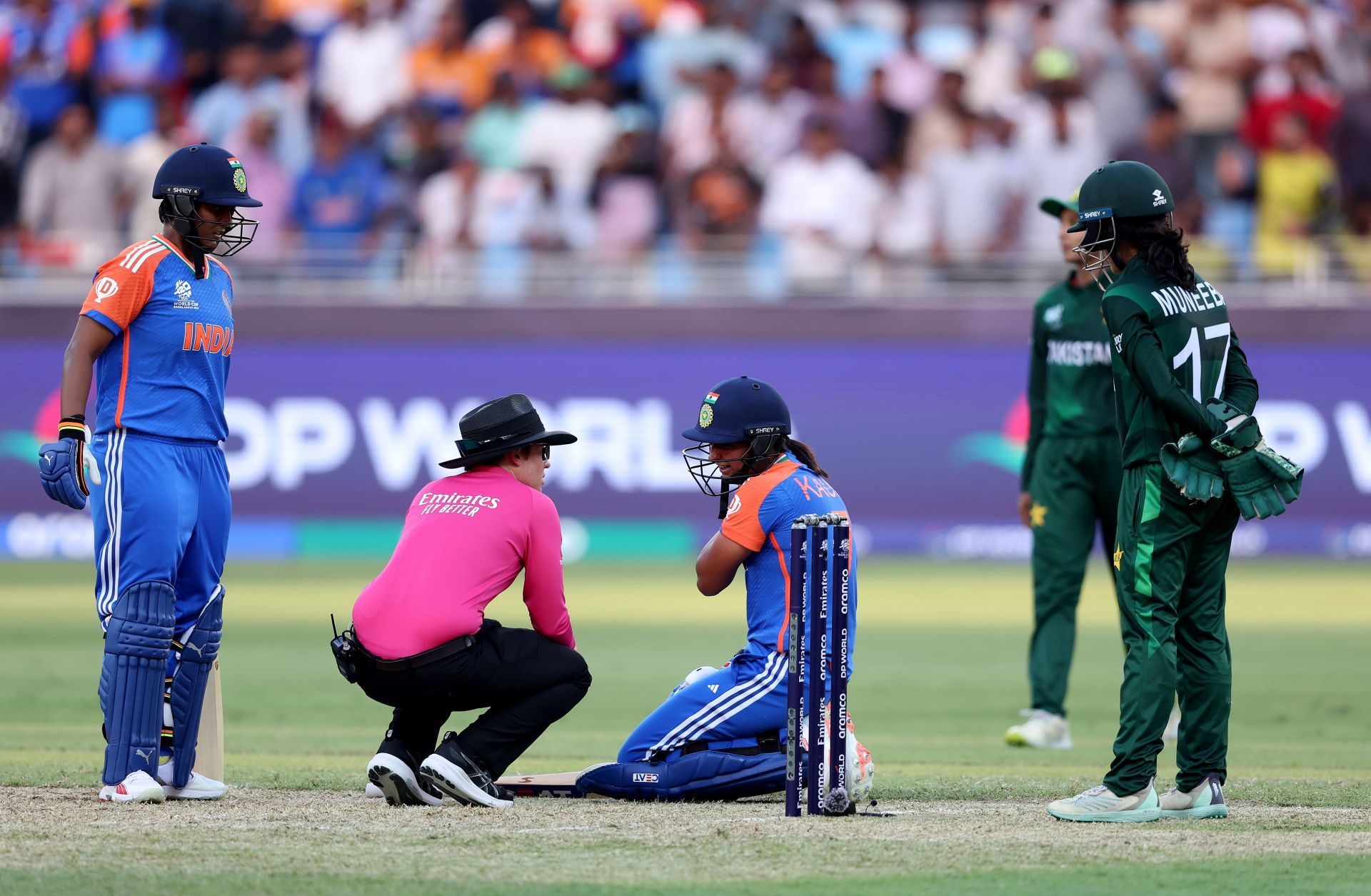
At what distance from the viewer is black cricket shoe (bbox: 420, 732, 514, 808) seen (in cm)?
655

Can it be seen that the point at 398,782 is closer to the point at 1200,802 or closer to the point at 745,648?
the point at 745,648

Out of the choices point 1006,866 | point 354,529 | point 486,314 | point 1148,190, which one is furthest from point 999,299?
point 1006,866

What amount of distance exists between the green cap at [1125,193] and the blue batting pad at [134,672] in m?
3.53

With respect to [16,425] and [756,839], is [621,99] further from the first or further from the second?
[756,839]

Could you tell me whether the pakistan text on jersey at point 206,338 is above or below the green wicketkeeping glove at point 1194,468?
above

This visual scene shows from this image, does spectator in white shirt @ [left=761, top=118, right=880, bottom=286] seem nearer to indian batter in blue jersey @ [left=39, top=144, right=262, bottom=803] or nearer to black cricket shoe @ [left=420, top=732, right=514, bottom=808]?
indian batter in blue jersey @ [left=39, top=144, right=262, bottom=803]

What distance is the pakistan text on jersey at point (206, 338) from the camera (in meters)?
6.75

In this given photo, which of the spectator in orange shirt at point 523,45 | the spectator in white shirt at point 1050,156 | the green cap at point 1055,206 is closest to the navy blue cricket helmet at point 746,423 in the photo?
the green cap at point 1055,206

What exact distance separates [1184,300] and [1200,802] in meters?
1.76

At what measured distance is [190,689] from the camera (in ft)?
22.2

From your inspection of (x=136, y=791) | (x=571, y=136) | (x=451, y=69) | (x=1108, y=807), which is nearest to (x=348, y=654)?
(x=136, y=791)

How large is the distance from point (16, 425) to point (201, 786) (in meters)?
13.4

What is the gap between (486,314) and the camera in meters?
19.5

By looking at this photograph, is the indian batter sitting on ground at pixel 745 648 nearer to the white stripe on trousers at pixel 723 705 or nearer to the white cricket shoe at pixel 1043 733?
the white stripe on trousers at pixel 723 705
